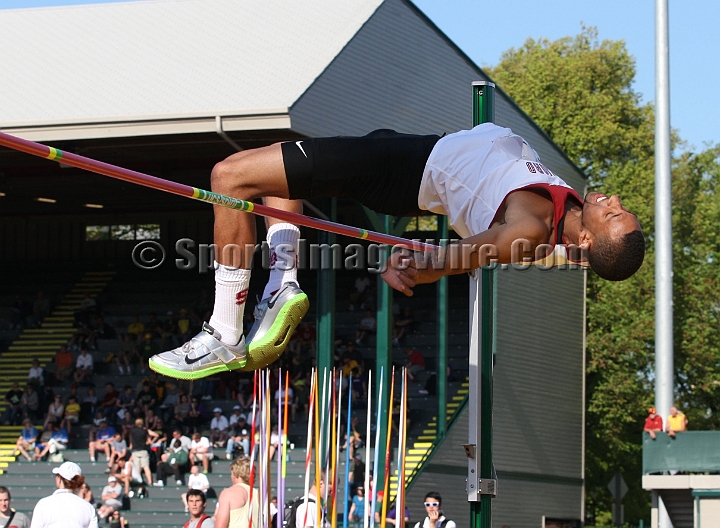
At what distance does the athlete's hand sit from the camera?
12.2 ft

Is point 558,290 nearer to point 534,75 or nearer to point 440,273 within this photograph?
point 534,75

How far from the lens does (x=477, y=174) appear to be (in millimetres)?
3896

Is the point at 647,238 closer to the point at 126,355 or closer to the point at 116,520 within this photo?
the point at 126,355

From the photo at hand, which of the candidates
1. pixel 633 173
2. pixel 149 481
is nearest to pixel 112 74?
pixel 149 481

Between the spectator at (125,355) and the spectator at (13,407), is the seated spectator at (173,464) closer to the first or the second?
the spectator at (125,355)

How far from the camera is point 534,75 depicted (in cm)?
2702

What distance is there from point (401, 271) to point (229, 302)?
745mm

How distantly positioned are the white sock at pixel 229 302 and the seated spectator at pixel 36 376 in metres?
12.0

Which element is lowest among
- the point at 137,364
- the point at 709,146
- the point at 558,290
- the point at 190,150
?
the point at 137,364

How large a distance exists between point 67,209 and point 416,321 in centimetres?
679

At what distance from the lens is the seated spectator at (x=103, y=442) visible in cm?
1310

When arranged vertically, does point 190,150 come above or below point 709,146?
below

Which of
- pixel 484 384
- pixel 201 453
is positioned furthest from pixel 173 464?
pixel 484 384

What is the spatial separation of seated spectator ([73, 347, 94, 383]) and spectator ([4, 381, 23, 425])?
0.77 metres
